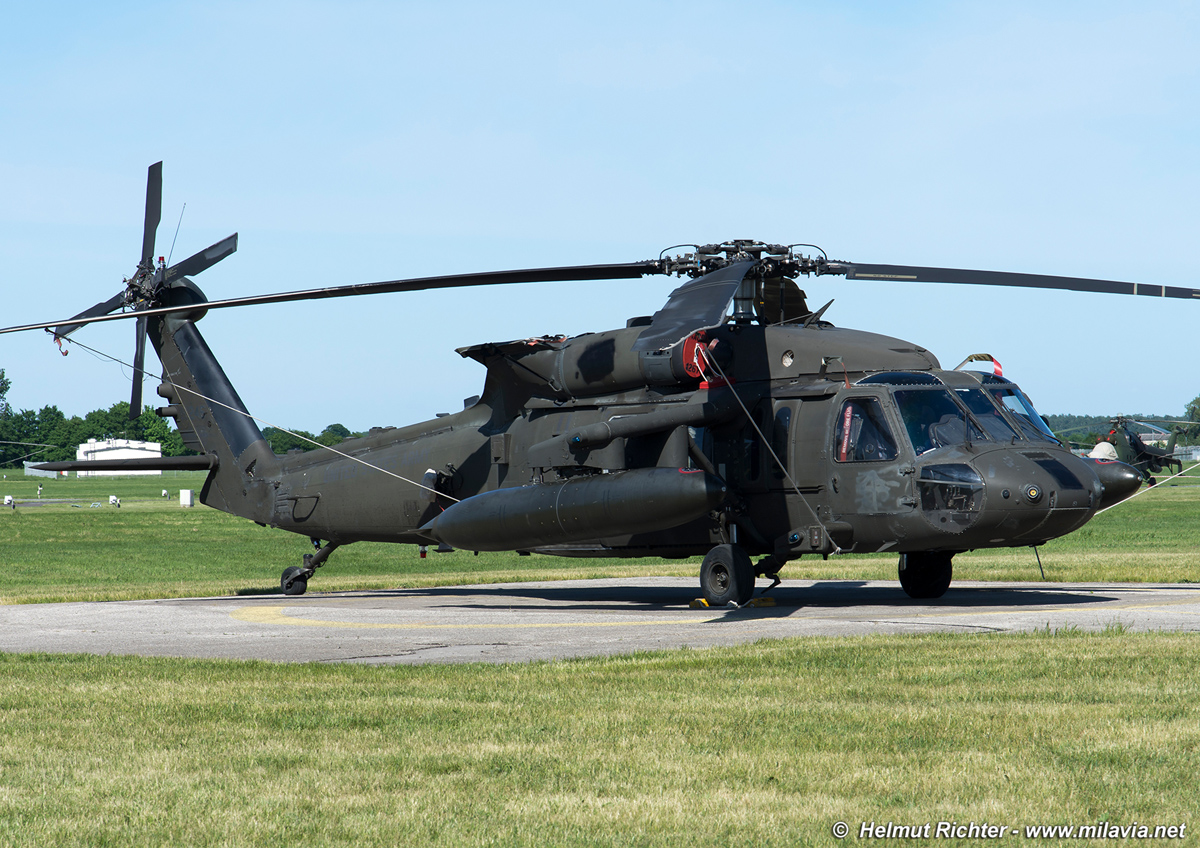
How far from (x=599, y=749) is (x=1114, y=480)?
34.9 ft

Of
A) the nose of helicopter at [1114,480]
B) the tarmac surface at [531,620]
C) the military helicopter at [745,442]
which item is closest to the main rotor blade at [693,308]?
the military helicopter at [745,442]

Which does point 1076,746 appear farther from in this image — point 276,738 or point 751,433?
point 751,433

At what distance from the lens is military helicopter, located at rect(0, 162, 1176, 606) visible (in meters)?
15.0

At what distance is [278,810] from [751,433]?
11.6m

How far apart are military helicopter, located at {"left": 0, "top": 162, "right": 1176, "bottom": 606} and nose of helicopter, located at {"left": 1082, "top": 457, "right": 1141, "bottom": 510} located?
0.10 ft

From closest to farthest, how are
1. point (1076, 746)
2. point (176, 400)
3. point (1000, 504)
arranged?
point (1076, 746), point (1000, 504), point (176, 400)

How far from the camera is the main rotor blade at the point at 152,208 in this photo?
70.8 feet

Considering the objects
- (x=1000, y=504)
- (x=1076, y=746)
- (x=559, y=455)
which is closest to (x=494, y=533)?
(x=559, y=455)

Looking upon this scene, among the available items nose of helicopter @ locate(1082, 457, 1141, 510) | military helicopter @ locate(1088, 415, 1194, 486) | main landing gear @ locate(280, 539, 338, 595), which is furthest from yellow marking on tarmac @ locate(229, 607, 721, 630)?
military helicopter @ locate(1088, 415, 1194, 486)

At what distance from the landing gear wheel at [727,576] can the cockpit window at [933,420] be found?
264 centimetres

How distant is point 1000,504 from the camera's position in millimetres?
14727

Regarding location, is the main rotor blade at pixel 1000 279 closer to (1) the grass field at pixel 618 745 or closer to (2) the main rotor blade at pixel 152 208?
(1) the grass field at pixel 618 745

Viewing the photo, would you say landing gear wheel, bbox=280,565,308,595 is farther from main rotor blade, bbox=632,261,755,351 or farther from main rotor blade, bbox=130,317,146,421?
main rotor blade, bbox=632,261,755,351

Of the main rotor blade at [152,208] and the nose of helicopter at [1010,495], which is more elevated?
the main rotor blade at [152,208]
